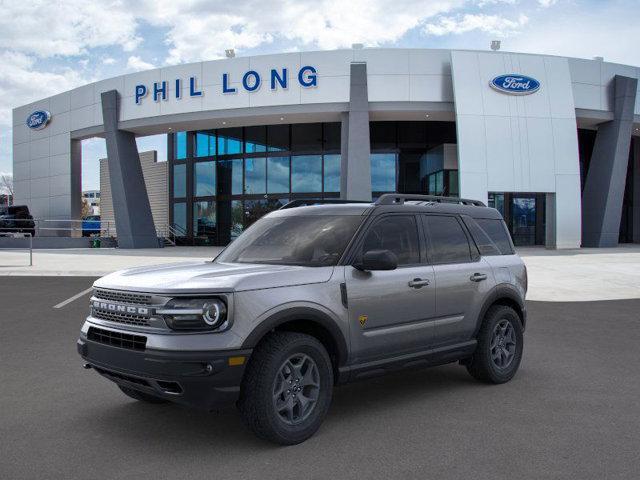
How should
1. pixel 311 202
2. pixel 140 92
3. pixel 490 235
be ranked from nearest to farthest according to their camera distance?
pixel 311 202 → pixel 490 235 → pixel 140 92

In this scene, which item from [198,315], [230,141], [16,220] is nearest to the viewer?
[198,315]

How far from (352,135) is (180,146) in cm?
1611

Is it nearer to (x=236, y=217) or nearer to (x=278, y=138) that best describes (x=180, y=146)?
(x=236, y=217)

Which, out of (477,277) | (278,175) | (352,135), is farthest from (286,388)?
(278,175)

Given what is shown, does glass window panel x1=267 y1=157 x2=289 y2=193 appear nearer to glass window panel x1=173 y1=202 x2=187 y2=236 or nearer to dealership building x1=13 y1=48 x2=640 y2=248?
dealership building x1=13 y1=48 x2=640 y2=248

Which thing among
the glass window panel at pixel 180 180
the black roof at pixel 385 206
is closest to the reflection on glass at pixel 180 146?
the glass window panel at pixel 180 180

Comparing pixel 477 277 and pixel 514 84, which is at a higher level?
pixel 514 84

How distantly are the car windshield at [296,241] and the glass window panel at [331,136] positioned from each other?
28.4 m

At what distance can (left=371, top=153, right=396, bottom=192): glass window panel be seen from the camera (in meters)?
33.1

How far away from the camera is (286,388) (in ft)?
13.6

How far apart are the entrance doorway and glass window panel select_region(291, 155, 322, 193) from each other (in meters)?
10.4

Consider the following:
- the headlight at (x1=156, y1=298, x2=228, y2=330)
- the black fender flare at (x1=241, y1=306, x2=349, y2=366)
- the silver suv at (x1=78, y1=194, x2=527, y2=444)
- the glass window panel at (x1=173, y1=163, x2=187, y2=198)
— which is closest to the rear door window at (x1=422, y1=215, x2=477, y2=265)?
the silver suv at (x1=78, y1=194, x2=527, y2=444)

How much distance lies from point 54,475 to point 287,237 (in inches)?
101

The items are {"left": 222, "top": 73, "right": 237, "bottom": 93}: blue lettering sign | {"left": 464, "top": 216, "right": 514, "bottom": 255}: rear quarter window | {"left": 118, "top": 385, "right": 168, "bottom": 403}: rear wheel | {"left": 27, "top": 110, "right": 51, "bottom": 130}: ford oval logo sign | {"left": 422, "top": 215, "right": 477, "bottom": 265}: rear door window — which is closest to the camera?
{"left": 118, "top": 385, "right": 168, "bottom": 403}: rear wheel
